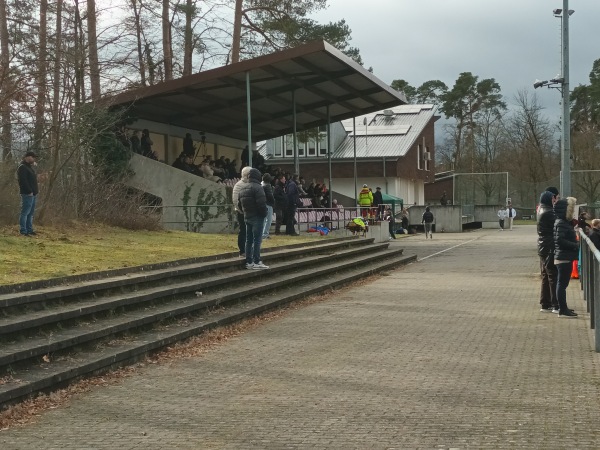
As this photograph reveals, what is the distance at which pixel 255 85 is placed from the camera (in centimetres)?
2934

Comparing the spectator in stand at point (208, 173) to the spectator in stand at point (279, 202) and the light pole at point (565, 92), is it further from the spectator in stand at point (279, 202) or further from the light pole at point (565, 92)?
the light pole at point (565, 92)

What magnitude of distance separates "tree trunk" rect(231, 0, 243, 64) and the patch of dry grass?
585 inches

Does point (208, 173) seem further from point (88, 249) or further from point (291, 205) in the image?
point (88, 249)

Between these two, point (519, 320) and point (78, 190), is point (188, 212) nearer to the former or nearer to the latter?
point (78, 190)

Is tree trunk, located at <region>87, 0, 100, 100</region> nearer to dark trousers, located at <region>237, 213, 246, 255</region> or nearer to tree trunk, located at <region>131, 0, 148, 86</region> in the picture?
tree trunk, located at <region>131, 0, 148, 86</region>

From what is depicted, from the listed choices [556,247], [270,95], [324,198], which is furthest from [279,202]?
[556,247]

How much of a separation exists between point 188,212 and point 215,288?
520 inches

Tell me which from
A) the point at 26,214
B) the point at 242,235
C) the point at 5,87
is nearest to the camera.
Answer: the point at 26,214

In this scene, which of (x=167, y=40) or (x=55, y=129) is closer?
(x=55, y=129)

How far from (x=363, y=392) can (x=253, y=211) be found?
24.4ft

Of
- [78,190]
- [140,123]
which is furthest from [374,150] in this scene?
[78,190]

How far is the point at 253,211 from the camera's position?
15172mm

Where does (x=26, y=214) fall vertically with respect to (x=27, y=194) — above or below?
below

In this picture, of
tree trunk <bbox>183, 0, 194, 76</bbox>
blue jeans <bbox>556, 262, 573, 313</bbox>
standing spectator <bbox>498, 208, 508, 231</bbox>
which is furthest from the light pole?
standing spectator <bbox>498, 208, 508, 231</bbox>
